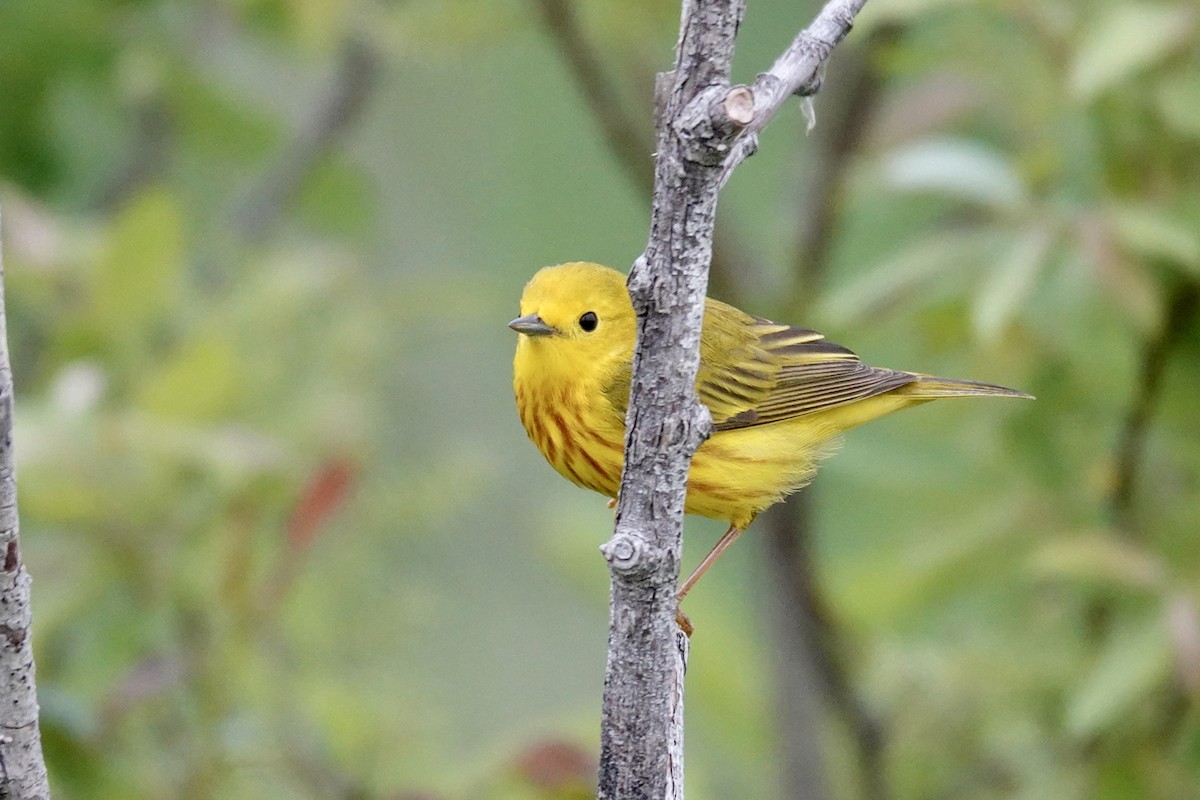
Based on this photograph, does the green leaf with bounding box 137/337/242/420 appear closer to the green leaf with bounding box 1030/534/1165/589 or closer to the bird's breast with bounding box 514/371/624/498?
the bird's breast with bounding box 514/371/624/498

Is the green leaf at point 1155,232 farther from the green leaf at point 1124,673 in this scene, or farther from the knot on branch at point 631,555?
the knot on branch at point 631,555

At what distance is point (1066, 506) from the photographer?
307 centimetres

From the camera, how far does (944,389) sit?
3098mm

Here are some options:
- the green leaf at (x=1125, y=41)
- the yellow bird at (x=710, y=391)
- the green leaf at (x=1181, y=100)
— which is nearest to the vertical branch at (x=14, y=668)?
the yellow bird at (x=710, y=391)

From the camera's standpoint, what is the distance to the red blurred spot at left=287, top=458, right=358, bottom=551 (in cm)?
254

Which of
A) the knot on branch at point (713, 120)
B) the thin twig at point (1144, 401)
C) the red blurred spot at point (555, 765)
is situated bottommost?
the red blurred spot at point (555, 765)

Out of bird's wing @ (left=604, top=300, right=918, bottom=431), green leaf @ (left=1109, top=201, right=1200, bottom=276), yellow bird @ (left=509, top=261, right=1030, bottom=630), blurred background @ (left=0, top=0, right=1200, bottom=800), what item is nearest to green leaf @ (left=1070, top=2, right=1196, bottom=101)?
blurred background @ (left=0, top=0, right=1200, bottom=800)

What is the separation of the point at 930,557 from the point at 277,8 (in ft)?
6.66

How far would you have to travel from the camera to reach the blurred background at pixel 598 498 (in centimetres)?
261

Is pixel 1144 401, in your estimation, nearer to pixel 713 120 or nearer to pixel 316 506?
pixel 316 506

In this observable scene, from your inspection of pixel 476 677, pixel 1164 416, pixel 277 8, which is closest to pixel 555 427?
pixel 1164 416

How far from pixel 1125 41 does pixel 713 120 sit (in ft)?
4.48

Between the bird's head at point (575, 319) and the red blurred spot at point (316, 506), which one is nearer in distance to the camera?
the red blurred spot at point (316, 506)

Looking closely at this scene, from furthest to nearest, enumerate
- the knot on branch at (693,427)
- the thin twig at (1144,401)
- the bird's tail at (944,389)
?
the bird's tail at (944,389) → the thin twig at (1144,401) → the knot on branch at (693,427)
